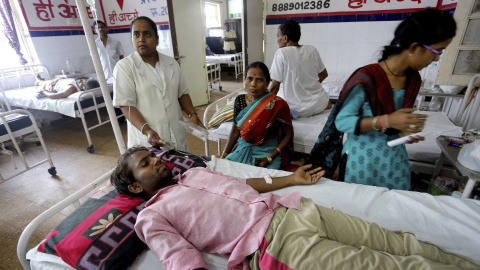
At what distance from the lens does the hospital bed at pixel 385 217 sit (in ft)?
3.79

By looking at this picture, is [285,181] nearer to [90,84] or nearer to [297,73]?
[297,73]

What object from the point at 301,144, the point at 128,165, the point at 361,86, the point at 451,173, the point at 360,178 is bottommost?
the point at 451,173

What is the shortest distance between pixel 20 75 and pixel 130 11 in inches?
99.6

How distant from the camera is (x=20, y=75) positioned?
4.75 m

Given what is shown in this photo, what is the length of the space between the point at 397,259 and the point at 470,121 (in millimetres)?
2199

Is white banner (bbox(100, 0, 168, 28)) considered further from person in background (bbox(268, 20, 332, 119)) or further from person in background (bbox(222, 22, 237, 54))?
person in background (bbox(222, 22, 237, 54))

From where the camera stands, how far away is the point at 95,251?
3.65 ft

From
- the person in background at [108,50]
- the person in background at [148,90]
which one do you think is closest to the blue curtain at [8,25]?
the person in background at [108,50]

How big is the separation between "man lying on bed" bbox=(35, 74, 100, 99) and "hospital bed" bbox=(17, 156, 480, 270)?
3.18 metres

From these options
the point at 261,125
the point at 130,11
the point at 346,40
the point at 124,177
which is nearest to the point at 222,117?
the point at 261,125

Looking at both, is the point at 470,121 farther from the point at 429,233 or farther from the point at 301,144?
the point at 429,233

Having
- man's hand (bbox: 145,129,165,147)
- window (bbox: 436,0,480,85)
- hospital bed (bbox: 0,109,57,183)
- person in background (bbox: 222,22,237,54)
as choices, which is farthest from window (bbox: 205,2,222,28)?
man's hand (bbox: 145,129,165,147)

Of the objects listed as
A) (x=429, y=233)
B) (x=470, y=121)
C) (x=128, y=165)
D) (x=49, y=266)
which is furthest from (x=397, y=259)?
(x=470, y=121)

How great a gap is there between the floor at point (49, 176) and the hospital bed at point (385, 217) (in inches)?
47.6
